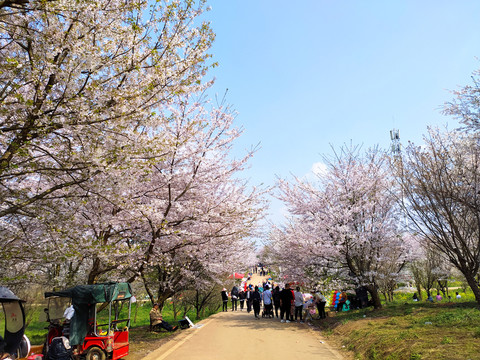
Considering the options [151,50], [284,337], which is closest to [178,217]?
[284,337]

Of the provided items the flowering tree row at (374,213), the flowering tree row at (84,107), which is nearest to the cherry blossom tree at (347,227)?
the flowering tree row at (374,213)

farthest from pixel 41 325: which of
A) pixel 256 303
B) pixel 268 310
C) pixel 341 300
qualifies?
pixel 341 300

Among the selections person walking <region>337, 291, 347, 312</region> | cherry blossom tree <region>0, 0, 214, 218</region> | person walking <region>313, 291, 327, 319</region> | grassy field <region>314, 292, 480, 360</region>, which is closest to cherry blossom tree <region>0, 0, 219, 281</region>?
cherry blossom tree <region>0, 0, 214, 218</region>

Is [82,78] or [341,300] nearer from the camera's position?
[82,78]

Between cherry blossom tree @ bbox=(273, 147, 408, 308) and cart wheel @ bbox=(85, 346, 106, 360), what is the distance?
9419 millimetres

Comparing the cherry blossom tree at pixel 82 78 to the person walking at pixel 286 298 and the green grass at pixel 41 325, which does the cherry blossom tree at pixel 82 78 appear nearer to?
the green grass at pixel 41 325

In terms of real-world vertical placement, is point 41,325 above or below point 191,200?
below

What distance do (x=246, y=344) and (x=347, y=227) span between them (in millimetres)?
7007

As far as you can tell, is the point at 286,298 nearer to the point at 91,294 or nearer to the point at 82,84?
the point at 91,294

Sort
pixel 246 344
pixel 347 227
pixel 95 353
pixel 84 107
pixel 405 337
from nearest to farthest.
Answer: pixel 84 107 < pixel 405 337 < pixel 95 353 < pixel 246 344 < pixel 347 227

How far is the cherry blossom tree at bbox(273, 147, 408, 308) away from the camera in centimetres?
1454

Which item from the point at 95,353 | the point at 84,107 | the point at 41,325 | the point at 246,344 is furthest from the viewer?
the point at 41,325

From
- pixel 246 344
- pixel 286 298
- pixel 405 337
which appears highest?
pixel 286 298

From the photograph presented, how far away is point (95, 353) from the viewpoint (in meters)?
8.09
